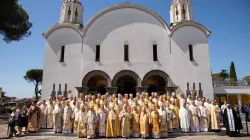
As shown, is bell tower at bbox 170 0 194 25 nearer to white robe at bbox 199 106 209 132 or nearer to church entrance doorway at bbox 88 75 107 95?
church entrance doorway at bbox 88 75 107 95

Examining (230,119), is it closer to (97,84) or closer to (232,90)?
(97,84)

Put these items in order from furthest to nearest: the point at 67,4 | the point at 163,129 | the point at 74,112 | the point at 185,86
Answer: the point at 67,4 < the point at 185,86 < the point at 74,112 < the point at 163,129

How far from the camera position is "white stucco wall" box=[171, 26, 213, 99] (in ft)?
53.7

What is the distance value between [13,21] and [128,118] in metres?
16.4

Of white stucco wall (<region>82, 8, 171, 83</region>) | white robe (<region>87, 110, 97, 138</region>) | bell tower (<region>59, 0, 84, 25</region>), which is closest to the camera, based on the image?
white robe (<region>87, 110, 97, 138</region>)

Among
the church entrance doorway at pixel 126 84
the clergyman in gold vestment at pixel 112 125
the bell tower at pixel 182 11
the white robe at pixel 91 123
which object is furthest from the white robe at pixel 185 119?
the bell tower at pixel 182 11

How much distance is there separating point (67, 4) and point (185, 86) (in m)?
15.1

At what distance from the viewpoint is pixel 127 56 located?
57.1 feet

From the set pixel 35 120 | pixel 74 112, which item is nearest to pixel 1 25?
pixel 35 120

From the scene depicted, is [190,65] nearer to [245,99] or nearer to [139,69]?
[139,69]

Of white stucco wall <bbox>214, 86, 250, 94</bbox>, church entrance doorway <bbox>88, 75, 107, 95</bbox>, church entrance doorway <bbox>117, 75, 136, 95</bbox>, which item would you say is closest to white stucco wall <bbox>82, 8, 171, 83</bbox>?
church entrance doorway <bbox>88, 75, 107, 95</bbox>

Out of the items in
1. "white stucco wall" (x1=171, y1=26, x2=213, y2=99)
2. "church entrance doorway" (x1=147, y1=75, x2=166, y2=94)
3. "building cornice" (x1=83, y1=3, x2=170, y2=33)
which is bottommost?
"church entrance doorway" (x1=147, y1=75, x2=166, y2=94)

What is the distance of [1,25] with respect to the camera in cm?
1755

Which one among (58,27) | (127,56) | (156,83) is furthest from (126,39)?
(58,27)
